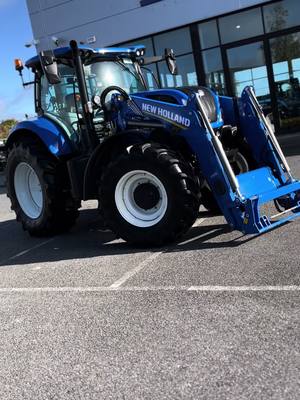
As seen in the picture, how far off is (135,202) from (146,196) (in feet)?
0.57

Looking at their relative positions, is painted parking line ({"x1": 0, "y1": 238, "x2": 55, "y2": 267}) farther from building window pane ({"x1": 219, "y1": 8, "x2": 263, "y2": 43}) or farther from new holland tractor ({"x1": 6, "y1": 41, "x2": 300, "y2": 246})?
building window pane ({"x1": 219, "y1": 8, "x2": 263, "y2": 43})

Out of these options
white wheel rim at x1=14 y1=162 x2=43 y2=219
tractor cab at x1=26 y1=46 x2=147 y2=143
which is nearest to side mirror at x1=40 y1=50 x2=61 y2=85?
tractor cab at x1=26 y1=46 x2=147 y2=143

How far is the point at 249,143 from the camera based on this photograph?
6.51 m

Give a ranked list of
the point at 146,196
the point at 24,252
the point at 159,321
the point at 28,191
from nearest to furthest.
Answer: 1. the point at 159,321
2. the point at 146,196
3. the point at 24,252
4. the point at 28,191

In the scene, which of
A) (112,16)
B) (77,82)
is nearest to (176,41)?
(112,16)

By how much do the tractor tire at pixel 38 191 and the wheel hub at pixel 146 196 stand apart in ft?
4.84

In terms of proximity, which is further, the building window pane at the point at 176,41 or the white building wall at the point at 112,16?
the building window pane at the point at 176,41

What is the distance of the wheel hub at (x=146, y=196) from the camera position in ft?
19.8

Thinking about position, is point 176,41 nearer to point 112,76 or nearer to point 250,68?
point 250,68

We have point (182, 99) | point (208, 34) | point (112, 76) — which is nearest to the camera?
point (182, 99)

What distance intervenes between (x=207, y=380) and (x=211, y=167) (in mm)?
2917

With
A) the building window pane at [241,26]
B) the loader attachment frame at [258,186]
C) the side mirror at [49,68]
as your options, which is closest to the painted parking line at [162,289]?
the loader attachment frame at [258,186]

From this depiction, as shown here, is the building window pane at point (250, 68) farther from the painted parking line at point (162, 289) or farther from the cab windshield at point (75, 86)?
the painted parking line at point (162, 289)

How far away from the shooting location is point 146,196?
6070 millimetres
